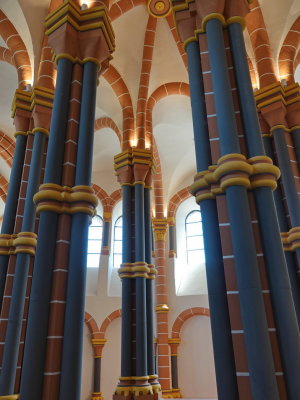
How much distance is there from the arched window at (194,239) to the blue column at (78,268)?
932 centimetres

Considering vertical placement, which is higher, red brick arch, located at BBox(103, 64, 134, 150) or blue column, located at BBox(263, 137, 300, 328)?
red brick arch, located at BBox(103, 64, 134, 150)

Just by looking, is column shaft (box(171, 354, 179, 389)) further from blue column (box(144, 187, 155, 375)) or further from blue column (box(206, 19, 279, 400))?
blue column (box(206, 19, 279, 400))

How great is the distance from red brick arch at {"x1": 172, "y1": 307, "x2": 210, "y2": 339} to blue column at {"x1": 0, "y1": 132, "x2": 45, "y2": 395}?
25.1ft

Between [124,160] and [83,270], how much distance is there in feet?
16.3

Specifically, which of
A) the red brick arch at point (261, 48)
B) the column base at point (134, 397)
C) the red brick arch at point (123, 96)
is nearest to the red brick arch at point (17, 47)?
the red brick arch at point (123, 96)

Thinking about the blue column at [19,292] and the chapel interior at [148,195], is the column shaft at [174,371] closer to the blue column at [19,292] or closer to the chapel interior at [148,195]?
the chapel interior at [148,195]

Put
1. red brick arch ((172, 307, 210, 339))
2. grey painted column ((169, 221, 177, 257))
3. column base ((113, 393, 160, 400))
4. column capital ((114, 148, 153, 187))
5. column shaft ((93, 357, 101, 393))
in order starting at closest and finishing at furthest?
column base ((113, 393, 160, 400)), column capital ((114, 148, 153, 187)), column shaft ((93, 357, 101, 393)), red brick arch ((172, 307, 210, 339)), grey painted column ((169, 221, 177, 257))

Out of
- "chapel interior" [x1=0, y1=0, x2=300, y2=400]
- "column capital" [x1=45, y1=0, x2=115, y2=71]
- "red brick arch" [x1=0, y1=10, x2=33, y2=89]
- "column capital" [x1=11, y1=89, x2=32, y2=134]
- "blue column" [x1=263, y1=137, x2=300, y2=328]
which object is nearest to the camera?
"chapel interior" [x1=0, y1=0, x2=300, y2=400]

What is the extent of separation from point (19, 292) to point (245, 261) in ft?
11.4

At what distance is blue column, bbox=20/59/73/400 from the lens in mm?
3256

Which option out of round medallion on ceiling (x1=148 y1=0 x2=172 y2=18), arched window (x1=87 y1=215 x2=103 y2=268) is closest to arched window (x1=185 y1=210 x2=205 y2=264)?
arched window (x1=87 y1=215 x2=103 y2=268)

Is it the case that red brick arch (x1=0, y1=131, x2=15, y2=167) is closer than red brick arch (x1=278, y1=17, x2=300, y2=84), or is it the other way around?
red brick arch (x1=278, y1=17, x2=300, y2=84)

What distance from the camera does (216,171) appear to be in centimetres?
337

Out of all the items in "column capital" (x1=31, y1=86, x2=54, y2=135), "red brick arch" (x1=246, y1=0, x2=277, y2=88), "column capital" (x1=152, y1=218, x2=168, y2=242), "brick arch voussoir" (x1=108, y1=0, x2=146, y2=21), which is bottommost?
"column capital" (x1=31, y1=86, x2=54, y2=135)
